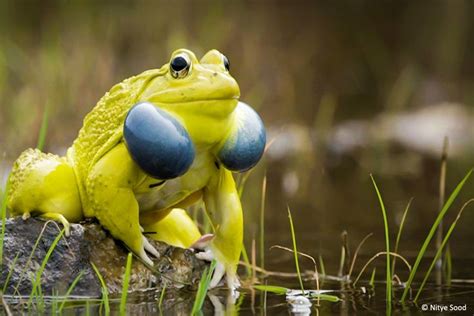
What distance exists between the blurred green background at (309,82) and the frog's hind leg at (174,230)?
88cm

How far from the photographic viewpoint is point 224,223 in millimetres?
4992

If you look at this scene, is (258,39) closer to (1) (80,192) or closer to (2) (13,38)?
(2) (13,38)

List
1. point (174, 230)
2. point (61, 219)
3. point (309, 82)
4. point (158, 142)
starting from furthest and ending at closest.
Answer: point (309, 82), point (174, 230), point (61, 219), point (158, 142)

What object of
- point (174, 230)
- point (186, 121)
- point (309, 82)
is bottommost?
point (174, 230)

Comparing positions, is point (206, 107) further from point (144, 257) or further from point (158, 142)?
point (144, 257)

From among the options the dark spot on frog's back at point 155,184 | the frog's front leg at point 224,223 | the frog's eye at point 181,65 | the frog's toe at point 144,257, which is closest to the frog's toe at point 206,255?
the frog's front leg at point 224,223

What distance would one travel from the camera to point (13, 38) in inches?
510

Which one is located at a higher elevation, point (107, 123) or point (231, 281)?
point (107, 123)

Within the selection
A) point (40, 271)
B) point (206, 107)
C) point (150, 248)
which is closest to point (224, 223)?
point (150, 248)

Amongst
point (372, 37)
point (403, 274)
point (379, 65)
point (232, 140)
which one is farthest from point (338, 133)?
point (232, 140)

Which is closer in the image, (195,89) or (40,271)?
(40,271)

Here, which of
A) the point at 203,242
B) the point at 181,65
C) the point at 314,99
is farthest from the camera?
the point at 314,99

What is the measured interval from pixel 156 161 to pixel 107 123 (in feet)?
1.50

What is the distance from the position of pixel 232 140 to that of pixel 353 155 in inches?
264
